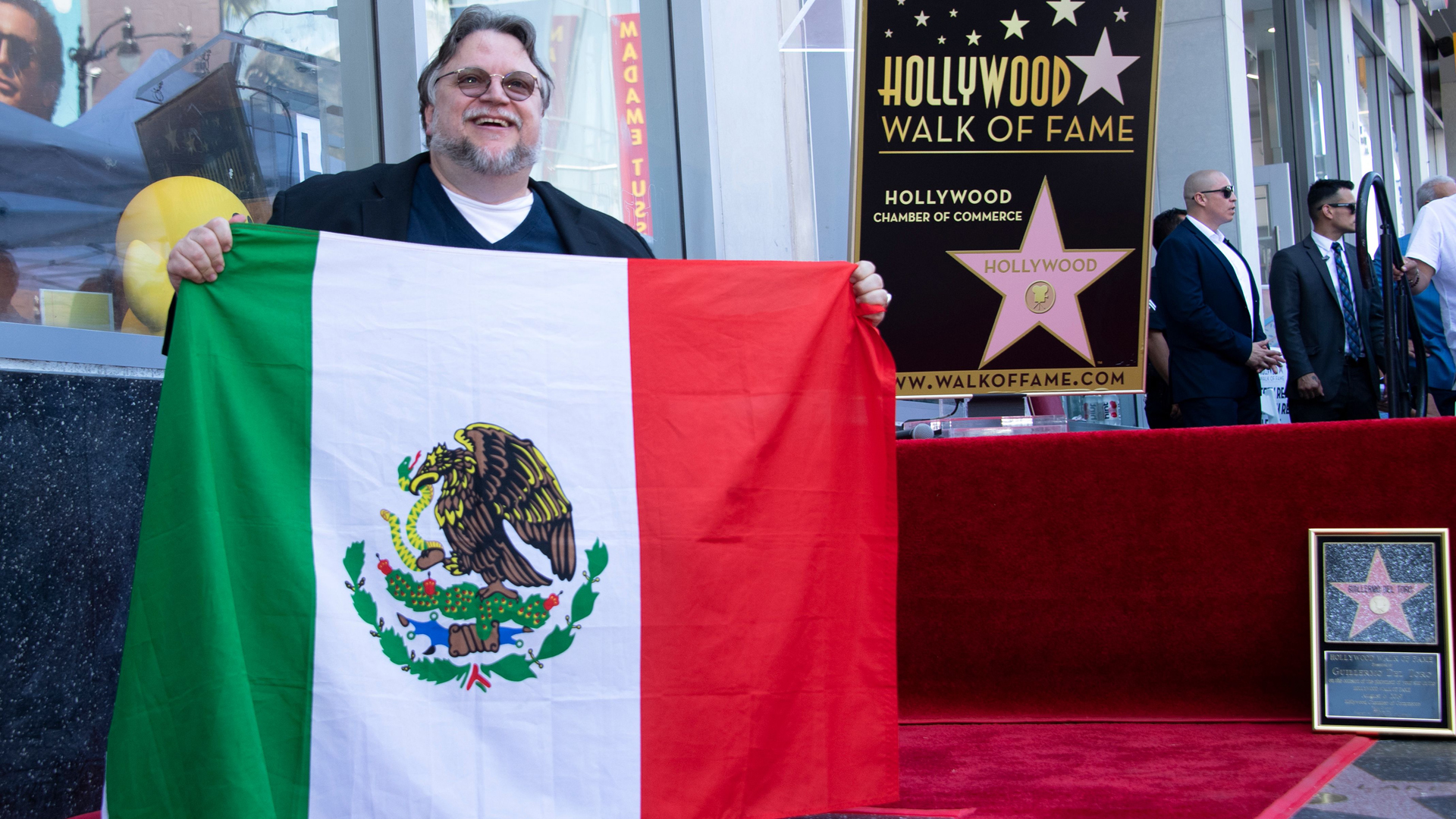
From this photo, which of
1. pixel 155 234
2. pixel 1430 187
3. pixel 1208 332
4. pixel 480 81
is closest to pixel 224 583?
Result: pixel 480 81

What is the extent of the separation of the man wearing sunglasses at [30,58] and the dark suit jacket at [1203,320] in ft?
13.1

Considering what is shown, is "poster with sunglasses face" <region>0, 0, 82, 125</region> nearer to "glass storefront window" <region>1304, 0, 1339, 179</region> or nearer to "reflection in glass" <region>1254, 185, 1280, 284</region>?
"reflection in glass" <region>1254, 185, 1280, 284</region>

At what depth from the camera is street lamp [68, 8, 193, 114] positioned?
2605 millimetres

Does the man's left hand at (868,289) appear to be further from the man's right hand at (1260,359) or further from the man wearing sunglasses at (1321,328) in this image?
the man wearing sunglasses at (1321,328)

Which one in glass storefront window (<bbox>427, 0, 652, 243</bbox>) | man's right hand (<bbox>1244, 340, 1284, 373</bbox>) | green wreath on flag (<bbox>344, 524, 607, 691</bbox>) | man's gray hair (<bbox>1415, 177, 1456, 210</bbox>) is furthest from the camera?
man's gray hair (<bbox>1415, 177, 1456, 210</bbox>)

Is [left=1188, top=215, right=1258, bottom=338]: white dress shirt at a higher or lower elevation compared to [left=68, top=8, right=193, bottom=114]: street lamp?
lower

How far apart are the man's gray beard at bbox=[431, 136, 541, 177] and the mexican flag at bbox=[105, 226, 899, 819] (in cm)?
28

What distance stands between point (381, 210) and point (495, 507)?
728 mm

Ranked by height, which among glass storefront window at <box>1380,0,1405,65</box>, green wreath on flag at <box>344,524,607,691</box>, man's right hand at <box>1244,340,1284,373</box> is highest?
glass storefront window at <box>1380,0,1405,65</box>

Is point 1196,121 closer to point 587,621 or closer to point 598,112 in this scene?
point 598,112

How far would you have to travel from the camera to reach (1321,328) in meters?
5.06

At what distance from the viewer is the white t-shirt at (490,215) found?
7.69ft

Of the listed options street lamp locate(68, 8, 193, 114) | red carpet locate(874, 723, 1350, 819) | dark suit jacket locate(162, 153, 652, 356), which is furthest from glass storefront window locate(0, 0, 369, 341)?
red carpet locate(874, 723, 1350, 819)

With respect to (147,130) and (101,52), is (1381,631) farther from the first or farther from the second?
(101,52)
